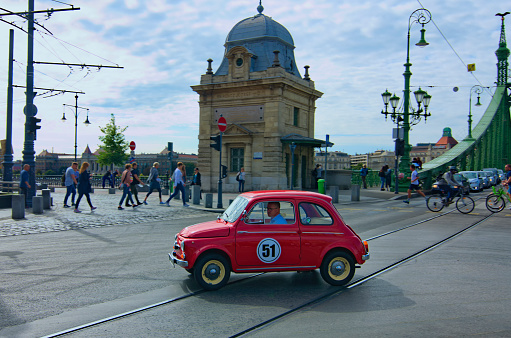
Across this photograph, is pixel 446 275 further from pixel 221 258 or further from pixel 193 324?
pixel 193 324

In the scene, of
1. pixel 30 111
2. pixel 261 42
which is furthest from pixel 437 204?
pixel 261 42

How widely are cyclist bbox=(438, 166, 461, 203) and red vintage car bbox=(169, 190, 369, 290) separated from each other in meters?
11.8

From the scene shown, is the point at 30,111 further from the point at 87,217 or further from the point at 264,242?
the point at 264,242

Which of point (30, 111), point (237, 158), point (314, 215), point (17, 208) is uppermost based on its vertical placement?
point (30, 111)

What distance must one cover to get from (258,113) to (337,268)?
24289mm

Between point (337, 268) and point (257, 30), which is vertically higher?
point (257, 30)

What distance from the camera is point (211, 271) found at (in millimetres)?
5660

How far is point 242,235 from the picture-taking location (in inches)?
228

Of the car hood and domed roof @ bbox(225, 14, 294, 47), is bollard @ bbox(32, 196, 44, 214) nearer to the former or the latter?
the car hood

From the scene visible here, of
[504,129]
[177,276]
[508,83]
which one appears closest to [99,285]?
[177,276]

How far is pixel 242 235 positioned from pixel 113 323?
197 centimetres

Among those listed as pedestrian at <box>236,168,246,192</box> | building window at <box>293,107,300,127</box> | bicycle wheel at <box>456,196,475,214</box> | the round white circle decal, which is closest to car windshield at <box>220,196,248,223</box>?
the round white circle decal

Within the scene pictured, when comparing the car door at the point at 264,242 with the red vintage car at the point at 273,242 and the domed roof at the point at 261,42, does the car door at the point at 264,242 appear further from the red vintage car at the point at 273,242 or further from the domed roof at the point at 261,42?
the domed roof at the point at 261,42

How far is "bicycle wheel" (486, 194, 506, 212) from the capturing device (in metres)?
16.6
